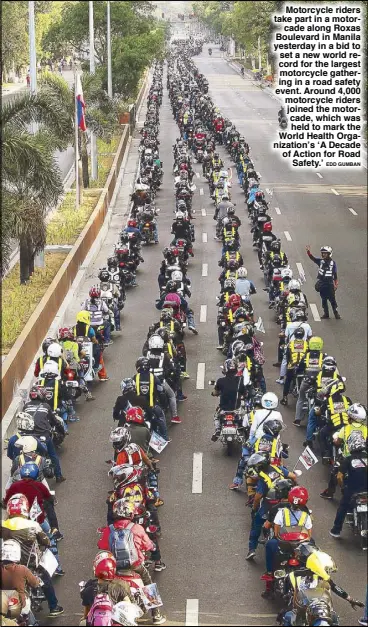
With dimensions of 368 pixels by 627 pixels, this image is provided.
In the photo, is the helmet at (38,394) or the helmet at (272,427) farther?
the helmet at (38,394)

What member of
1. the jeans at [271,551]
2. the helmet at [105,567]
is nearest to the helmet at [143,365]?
the jeans at [271,551]

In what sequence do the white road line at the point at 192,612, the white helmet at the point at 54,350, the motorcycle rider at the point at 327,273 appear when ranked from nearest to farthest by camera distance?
the white road line at the point at 192,612 < the white helmet at the point at 54,350 < the motorcycle rider at the point at 327,273

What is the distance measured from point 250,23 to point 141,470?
257ft

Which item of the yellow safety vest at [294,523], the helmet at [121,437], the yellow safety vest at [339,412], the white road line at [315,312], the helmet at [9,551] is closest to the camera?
the helmet at [9,551]

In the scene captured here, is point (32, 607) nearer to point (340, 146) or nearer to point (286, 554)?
point (286, 554)

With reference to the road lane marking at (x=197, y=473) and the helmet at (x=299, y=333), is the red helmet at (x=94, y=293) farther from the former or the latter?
the road lane marking at (x=197, y=473)

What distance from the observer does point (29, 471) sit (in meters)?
13.1

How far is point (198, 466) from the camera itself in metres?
16.9

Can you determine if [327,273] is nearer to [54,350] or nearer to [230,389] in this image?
[230,389]

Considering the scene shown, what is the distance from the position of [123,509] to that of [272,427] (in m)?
3.04

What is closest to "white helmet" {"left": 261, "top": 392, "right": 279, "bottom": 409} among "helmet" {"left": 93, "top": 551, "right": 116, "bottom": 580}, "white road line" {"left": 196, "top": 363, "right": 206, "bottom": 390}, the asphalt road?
the asphalt road

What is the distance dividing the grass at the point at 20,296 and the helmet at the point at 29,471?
7.14 metres

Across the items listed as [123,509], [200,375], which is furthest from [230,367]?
[123,509]

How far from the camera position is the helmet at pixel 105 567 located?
34.9ft
